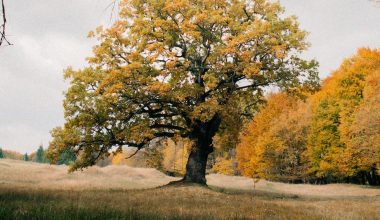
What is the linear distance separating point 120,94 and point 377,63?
2980 cm

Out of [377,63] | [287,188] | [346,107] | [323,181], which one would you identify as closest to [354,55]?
[377,63]

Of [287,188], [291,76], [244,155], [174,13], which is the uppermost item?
[174,13]

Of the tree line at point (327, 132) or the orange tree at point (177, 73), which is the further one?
the tree line at point (327, 132)

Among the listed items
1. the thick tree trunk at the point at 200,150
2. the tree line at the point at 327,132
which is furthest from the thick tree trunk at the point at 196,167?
the tree line at the point at 327,132

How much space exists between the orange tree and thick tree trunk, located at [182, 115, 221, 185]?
0.07 metres

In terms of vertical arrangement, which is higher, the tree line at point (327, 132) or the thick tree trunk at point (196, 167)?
the tree line at point (327, 132)

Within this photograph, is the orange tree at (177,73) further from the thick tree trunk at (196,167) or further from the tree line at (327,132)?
the tree line at (327,132)

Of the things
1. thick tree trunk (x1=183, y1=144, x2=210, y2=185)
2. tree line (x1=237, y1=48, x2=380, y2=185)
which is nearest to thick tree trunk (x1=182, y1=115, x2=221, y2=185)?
thick tree trunk (x1=183, y1=144, x2=210, y2=185)

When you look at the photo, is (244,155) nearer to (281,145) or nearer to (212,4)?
(281,145)

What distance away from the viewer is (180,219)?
25.0 ft

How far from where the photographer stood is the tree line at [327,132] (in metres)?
36.6

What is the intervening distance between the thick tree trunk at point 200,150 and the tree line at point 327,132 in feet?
34.0

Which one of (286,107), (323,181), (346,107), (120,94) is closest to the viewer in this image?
(120,94)

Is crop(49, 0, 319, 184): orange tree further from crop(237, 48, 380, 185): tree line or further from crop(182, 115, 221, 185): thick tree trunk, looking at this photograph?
crop(237, 48, 380, 185): tree line
